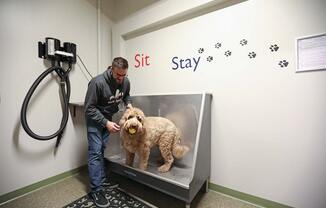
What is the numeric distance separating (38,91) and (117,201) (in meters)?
1.35

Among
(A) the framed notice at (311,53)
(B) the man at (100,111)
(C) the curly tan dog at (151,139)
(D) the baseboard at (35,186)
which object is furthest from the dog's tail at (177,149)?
(D) the baseboard at (35,186)

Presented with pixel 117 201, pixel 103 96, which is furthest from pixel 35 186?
pixel 103 96

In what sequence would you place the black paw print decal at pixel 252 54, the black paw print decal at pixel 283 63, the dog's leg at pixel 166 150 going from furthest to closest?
1. the dog's leg at pixel 166 150
2. the black paw print decal at pixel 252 54
3. the black paw print decal at pixel 283 63

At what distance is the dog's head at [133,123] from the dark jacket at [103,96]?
0.77ft

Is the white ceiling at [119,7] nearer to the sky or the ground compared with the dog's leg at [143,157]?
nearer to the sky

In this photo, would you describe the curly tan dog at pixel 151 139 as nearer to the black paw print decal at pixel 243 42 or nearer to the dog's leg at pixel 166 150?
the dog's leg at pixel 166 150

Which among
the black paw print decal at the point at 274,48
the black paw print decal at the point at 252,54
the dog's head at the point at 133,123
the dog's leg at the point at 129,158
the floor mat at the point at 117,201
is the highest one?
the black paw print decal at the point at 274,48

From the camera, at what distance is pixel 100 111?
5.36 feet

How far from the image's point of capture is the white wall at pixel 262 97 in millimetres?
1215

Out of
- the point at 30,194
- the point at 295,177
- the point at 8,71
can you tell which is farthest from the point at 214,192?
the point at 8,71

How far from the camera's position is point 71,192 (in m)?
1.65

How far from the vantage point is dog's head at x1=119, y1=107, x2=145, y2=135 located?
1.33 m

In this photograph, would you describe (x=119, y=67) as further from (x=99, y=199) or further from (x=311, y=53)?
(x=311, y=53)

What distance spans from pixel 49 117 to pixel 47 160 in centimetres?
47
